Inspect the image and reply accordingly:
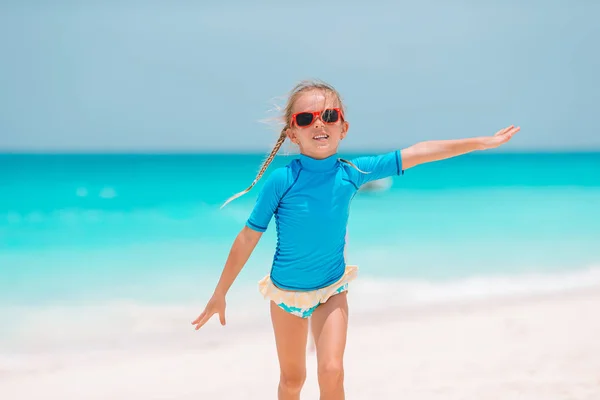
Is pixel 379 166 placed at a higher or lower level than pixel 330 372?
higher

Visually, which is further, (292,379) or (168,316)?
(168,316)

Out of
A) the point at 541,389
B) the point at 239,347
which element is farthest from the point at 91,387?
the point at 541,389

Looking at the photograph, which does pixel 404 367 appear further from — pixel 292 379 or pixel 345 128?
pixel 345 128

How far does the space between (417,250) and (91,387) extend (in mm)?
7413

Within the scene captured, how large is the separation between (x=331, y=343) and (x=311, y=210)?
1.99 ft

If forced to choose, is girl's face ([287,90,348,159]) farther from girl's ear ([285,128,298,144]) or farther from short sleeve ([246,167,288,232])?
short sleeve ([246,167,288,232])

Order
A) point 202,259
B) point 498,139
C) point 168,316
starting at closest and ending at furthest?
1. point 498,139
2. point 168,316
3. point 202,259

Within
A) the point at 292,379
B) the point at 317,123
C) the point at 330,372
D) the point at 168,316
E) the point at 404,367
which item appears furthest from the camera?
the point at 168,316

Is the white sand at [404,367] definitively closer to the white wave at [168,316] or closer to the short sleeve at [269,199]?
the white wave at [168,316]

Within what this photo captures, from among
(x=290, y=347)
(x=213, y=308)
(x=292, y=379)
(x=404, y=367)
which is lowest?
(x=404, y=367)

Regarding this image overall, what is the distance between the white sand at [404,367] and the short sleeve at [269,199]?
184cm

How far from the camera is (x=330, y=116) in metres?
3.12

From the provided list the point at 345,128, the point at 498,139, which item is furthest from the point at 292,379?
the point at 498,139

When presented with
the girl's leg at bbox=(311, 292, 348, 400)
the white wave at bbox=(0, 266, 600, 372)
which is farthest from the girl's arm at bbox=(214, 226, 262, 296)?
the white wave at bbox=(0, 266, 600, 372)
